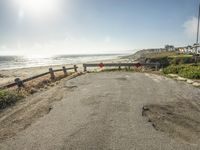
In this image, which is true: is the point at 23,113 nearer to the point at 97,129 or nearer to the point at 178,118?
the point at 97,129

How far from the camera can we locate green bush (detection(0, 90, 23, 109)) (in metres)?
11.5

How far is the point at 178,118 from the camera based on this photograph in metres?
8.62

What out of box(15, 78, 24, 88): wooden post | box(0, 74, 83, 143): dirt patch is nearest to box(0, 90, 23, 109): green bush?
box(0, 74, 83, 143): dirt patch

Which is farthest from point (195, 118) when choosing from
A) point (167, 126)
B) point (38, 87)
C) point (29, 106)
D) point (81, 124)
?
point (38, 87)

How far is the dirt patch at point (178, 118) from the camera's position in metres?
7.20

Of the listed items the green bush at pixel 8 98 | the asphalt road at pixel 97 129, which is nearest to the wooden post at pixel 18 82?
the green bush at pixel 8 98

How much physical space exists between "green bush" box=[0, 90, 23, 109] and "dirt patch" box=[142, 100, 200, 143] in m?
6.31

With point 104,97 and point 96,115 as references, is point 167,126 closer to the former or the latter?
point 96,115

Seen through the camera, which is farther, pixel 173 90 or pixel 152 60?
pixel 152 60

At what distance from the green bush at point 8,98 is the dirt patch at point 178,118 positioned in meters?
6.31

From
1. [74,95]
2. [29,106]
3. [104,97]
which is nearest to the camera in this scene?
[29,106]

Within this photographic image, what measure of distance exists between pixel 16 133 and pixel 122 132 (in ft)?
10.5

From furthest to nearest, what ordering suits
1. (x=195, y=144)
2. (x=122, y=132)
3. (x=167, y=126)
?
(x=167, y=126), (x=122, y=132), (x=195, y=144)

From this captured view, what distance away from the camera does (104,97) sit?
478 inches
